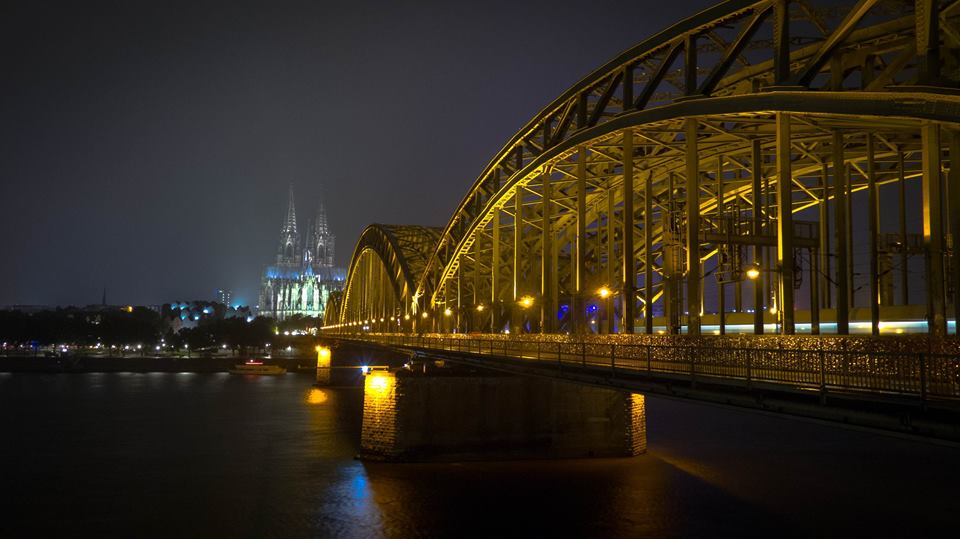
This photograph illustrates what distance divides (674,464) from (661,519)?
36.2 ft

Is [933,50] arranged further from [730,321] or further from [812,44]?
[730,321]

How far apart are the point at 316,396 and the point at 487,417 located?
172 ft

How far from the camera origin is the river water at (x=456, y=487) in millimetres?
28625

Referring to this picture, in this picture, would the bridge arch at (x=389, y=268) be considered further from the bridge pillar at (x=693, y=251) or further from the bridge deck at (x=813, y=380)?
the bridge deck at (x=813, y=380)

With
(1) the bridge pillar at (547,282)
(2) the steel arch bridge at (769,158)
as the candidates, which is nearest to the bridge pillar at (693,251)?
(2) the steel arch bridge at (769,158)

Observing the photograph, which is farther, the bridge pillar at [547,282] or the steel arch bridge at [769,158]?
the bridge pillar at [547,282]

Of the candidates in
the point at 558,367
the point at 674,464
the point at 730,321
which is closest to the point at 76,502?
the point at 558,367

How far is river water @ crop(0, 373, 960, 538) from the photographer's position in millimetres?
28625

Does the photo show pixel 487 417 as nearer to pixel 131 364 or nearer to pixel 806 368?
pixel 806 368

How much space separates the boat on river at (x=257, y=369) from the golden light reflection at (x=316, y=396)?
34.8 metres

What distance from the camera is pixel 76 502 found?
32062 mm

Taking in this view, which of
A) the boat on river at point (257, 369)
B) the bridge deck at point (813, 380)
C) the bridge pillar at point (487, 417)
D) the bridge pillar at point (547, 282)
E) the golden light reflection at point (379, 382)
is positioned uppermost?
→ the bridge pillar at point (547, 282)

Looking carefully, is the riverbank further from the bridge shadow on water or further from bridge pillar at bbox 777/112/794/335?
bridge pillar at bbox 777/112/794/335

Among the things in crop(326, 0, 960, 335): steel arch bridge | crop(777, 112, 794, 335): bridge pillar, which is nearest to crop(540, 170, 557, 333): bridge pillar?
crop(326, 0, 960, 335): steel arch bridge
